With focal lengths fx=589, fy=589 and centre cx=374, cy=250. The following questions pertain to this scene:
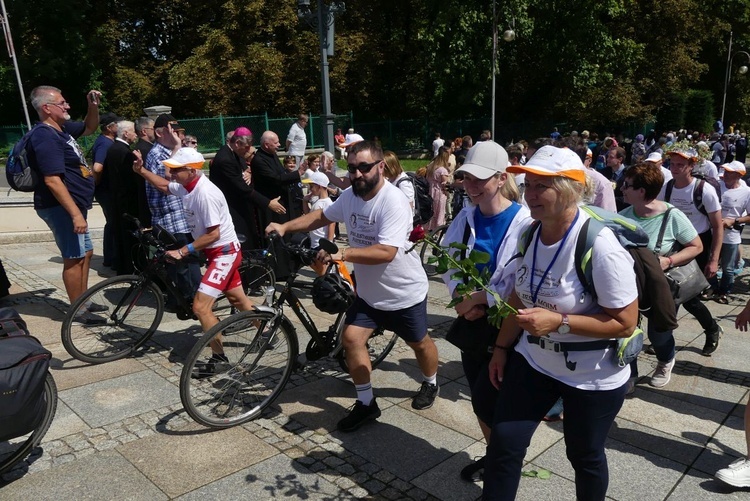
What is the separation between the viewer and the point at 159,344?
5324 mm

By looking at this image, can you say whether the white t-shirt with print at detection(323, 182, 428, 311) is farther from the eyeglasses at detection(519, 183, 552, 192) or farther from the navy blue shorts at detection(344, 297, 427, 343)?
the eyeglasses at detection(519, 183, 552, 192)

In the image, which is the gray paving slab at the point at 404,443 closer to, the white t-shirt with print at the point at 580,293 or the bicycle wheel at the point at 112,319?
the white t-shirt with print at the point at 580,293

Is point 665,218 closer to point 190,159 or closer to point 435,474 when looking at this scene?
point 435,474

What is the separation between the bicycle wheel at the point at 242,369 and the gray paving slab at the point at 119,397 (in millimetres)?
406

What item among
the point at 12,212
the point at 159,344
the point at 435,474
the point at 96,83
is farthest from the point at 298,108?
the point at 435,474

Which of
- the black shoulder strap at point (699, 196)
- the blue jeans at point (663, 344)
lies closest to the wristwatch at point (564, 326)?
the blue jeans at point (663, 344)

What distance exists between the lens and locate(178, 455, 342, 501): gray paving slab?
3.12 m

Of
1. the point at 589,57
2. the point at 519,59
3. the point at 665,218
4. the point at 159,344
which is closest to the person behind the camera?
the point at 665,218

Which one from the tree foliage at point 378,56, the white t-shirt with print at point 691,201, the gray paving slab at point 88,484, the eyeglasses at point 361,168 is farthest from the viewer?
the tree foliage at point 378,56

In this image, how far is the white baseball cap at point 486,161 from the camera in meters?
2.94

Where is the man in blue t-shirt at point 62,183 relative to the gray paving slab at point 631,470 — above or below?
above

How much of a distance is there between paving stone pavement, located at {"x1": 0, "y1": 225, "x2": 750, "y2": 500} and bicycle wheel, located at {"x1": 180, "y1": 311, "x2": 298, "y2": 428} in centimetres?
13

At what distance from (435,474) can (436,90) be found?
26.2 meters

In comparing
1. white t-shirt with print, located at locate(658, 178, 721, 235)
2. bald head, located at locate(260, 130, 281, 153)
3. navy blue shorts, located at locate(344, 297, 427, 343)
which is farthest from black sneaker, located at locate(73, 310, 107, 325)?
white t-shirt with print, located at locate(658, 178, 721, 235)
